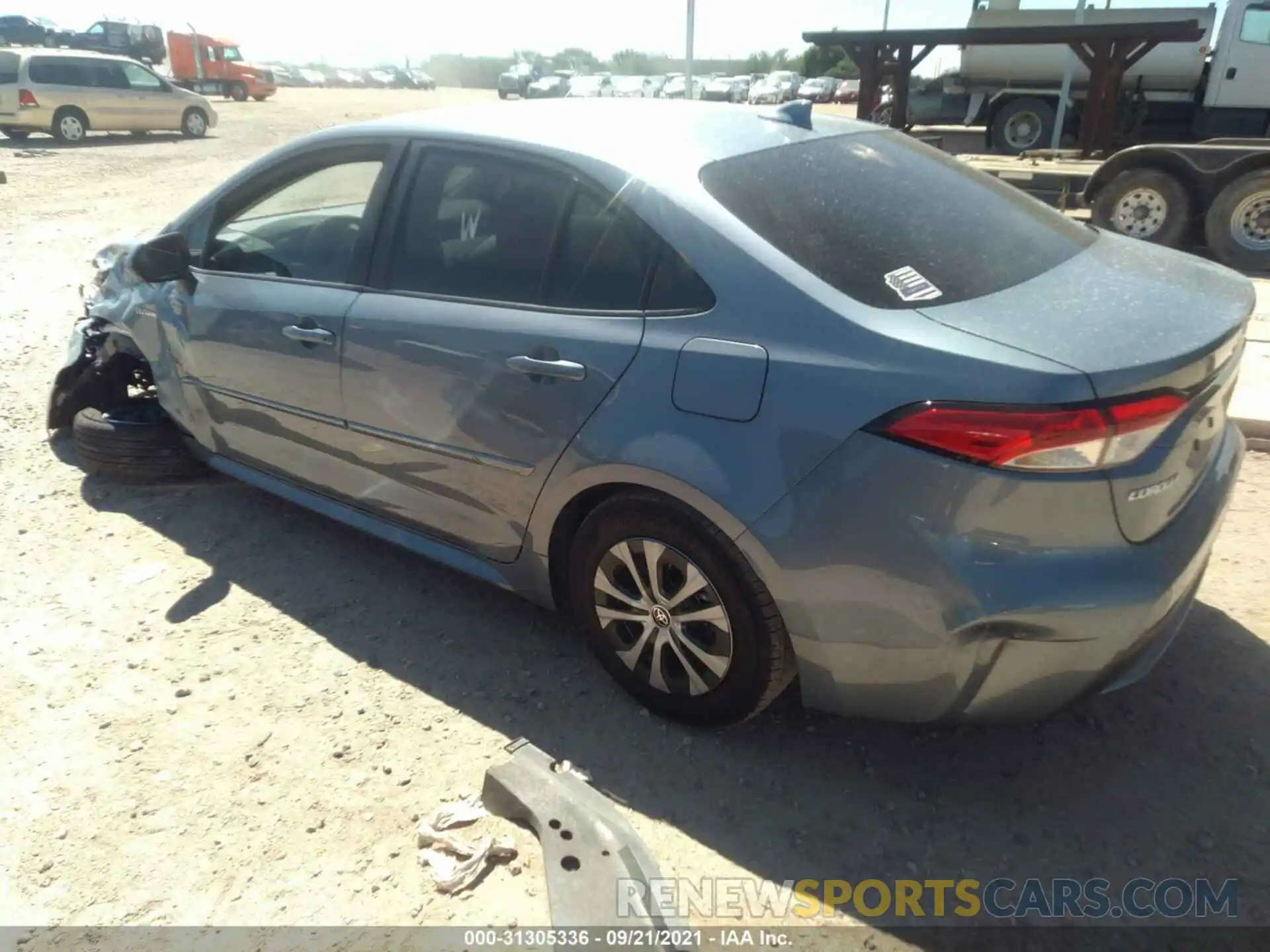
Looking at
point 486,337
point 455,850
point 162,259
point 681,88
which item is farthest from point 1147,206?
point 681,88

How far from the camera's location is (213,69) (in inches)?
1478

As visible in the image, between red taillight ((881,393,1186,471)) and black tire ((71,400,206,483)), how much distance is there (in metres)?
3.57

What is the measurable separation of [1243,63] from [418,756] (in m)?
15.5

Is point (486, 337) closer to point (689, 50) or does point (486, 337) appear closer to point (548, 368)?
point (548, 368)

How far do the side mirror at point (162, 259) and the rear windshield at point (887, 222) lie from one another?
2307 mm

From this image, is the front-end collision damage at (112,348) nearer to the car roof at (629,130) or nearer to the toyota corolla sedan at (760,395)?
the toyota corolla sedan at (760,395)

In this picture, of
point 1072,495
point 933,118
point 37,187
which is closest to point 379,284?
point 1072,495

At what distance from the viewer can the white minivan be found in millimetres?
18719

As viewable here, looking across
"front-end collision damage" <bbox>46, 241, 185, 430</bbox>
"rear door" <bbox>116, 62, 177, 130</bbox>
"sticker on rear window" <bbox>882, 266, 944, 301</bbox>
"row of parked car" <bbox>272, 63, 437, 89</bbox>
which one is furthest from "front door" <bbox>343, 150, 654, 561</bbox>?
"row of parked car" <bbox>272, 63, 437, 89</bbox>

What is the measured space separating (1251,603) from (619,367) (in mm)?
2445

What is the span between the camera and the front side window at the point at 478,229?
8.96 ft

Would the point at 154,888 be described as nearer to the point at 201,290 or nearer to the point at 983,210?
the point at 201,290

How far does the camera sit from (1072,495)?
198 cm

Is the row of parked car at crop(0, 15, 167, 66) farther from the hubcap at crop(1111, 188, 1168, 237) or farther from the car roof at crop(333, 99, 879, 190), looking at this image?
the car roof at crop(333, 99, 879, 190)
